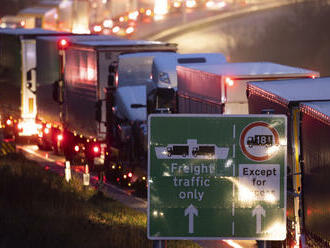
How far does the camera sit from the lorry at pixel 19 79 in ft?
112

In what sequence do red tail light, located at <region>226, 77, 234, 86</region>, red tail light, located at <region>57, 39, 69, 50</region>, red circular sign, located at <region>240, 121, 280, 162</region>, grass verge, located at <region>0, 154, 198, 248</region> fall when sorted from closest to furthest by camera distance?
red circular sign, located at <region>240, 121, 280, 162</region> → grass verge, located at <region>0, 154, 198, 248</region> → red tail light, located at <region>226, 77, 234, 86</region> → red tail light, located at <region>57, 39, 69, 50</region>

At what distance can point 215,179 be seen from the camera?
413 inches

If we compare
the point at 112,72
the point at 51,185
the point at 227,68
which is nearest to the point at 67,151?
the point at 112,72

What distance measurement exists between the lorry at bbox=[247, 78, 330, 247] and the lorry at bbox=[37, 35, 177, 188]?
1079 centimetres

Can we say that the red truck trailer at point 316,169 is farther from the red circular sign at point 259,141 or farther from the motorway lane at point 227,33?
the motorway lane at point 227,33

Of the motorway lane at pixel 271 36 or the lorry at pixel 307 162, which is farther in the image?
the motorway lane at pixel 271 36

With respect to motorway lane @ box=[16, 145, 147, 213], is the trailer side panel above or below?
above

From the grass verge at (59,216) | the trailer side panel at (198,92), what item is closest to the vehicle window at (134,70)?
the trailer side panel at (198,92)

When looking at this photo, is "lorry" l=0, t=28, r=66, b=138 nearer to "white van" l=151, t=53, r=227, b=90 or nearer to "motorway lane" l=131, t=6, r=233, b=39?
"white van" l=151, t=53, r=227, b=90

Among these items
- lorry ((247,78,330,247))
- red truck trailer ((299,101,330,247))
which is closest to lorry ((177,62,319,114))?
lorry ((247,78,330,247))

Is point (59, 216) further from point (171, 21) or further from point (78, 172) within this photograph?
point (171, 21)

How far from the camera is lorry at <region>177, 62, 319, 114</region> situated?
69.2 ft

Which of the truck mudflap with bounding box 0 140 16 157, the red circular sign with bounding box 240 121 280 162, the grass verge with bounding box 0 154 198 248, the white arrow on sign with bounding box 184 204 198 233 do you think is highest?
the red circular sign with bounding box 240 121 280 162

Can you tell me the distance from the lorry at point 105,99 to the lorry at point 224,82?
2.03 meters
